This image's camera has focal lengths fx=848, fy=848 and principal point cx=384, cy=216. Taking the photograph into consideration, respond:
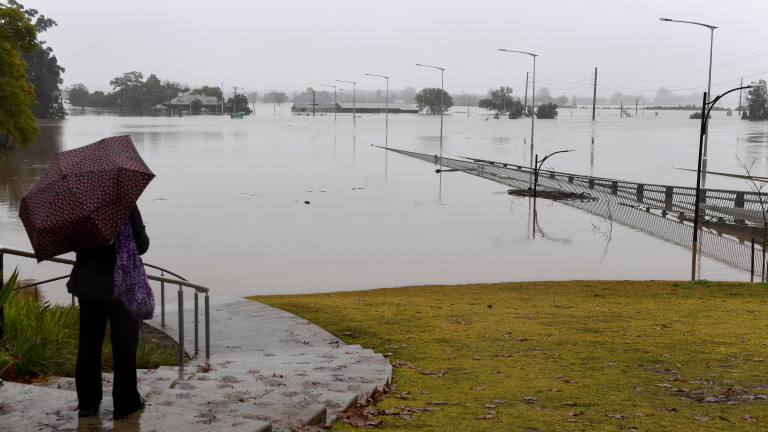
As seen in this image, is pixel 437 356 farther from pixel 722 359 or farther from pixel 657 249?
pixel 657 249

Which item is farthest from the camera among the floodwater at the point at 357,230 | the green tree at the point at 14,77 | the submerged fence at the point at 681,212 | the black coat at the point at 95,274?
the green tree at the point at 14,77

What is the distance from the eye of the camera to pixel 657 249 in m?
32.0

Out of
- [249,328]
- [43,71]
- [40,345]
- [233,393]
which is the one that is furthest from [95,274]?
[43,71]

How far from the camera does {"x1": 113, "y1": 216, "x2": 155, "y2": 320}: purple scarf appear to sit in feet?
19.5

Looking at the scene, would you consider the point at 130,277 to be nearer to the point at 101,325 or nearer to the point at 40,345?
the point at 101,325

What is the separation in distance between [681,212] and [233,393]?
125 ft

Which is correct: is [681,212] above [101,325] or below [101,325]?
below

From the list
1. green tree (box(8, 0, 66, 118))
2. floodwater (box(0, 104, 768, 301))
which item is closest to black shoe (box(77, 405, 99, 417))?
floodwater (box(0, 104, 768, 301))

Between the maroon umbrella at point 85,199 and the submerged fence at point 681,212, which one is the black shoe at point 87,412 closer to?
the maroon umbrella at point 85,199

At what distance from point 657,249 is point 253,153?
210ft

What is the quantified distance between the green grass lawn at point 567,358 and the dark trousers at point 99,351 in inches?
63.1

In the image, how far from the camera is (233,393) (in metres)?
6.87

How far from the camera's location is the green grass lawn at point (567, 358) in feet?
23.2

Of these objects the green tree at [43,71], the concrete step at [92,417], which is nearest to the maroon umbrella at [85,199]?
the concrete step at [92,417]
